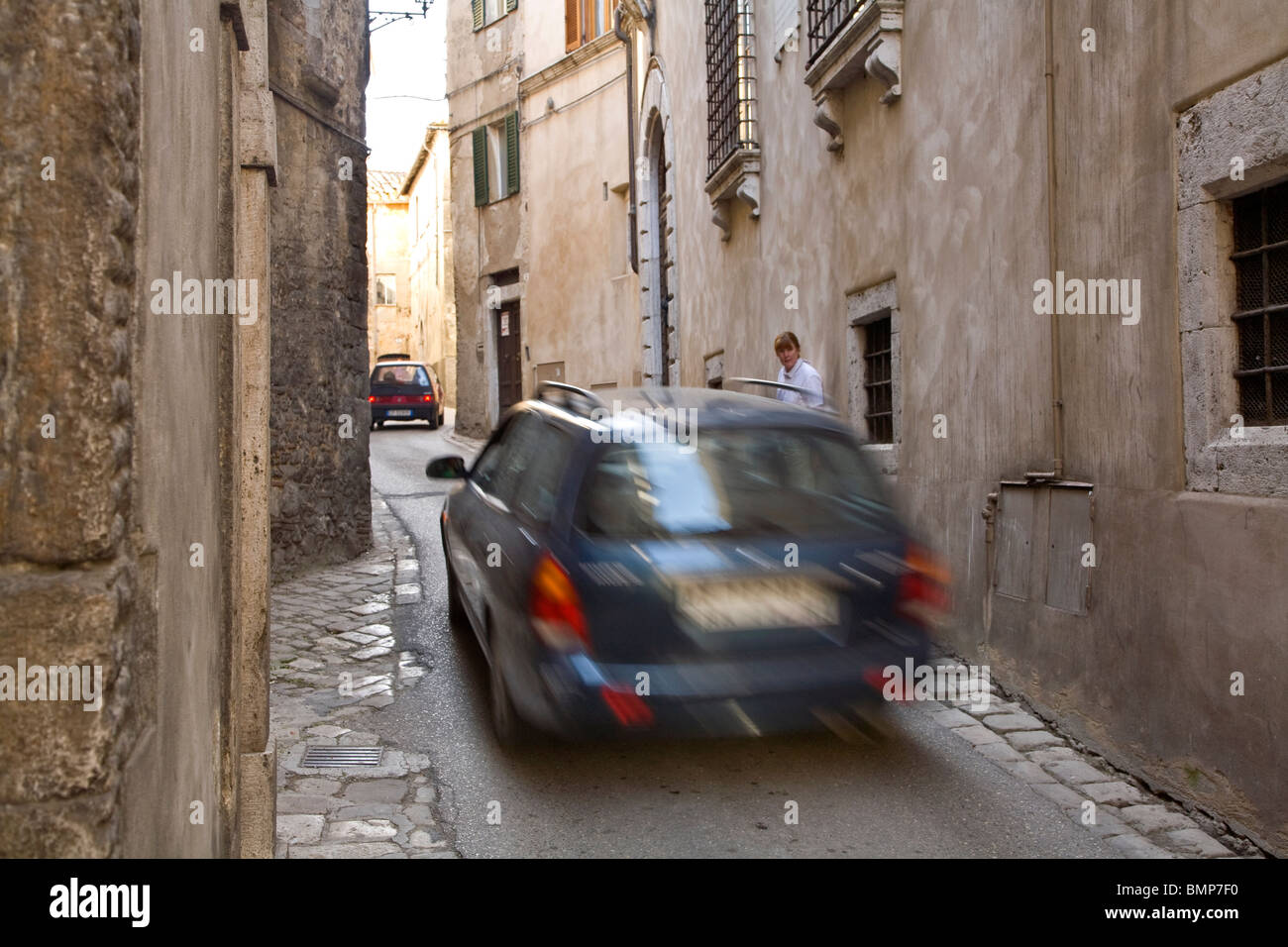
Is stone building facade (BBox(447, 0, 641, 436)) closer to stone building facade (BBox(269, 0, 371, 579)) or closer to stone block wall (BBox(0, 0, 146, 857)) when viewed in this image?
stone building facade (BBox(269, 0, 371, 579))

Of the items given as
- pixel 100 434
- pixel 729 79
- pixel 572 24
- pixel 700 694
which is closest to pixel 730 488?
pixel 700 694

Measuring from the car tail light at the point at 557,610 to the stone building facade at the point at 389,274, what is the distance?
153ft

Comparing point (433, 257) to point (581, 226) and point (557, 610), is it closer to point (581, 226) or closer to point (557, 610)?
point (581, 226)

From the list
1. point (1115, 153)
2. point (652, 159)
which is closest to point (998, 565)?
point (1115, 153)

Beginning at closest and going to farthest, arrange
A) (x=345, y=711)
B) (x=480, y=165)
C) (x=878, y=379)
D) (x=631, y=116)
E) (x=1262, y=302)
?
(x=1262, y=302), (x=345, y=711), (x=878, y=379), (x=631, y=116), (x=480, y=165)

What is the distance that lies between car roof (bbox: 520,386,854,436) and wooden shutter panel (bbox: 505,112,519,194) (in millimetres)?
19926

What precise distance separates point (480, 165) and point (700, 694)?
23.0 m

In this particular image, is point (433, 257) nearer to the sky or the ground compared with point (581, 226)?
nearer to the sky

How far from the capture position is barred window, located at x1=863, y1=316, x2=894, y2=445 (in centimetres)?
883

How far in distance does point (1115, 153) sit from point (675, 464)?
7.75 ft

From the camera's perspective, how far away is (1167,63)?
15.5ft

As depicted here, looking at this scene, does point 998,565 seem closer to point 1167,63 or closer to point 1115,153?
point 1115,153

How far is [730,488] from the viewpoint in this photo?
486cm

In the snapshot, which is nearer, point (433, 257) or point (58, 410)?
point (58, 410)
